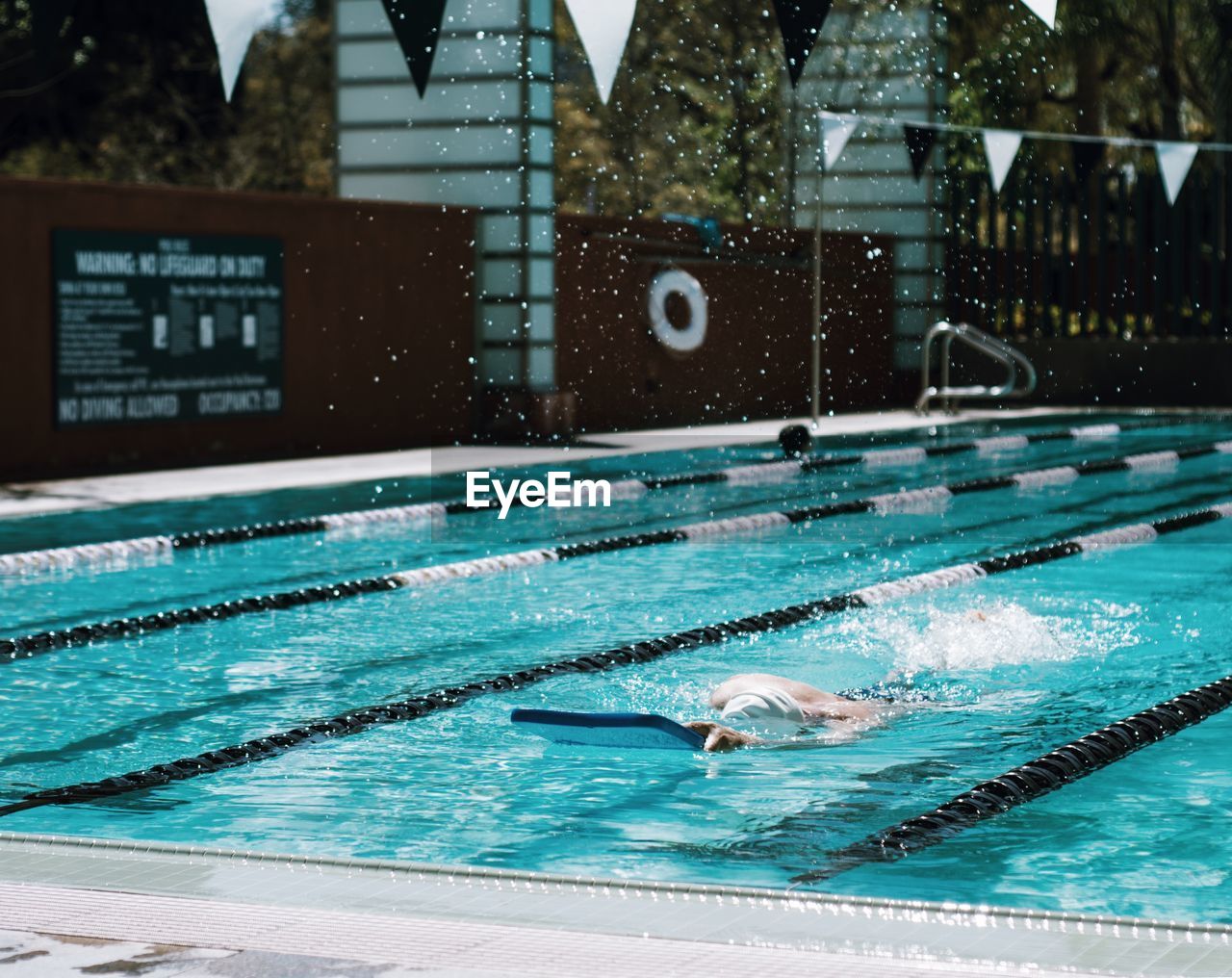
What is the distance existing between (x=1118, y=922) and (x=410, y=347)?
501 inches

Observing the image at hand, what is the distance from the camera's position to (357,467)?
13.3 m

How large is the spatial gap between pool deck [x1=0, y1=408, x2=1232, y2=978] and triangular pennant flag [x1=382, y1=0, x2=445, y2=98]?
17.1 ft

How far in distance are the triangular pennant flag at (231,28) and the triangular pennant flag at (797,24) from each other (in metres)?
2.19

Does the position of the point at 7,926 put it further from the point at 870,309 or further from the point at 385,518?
the point at 870,309

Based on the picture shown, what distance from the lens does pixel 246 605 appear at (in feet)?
24.5

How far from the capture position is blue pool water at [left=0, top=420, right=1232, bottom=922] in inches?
161

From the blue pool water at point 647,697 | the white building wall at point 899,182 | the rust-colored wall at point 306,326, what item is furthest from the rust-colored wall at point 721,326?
the blue pool water at point 647,697

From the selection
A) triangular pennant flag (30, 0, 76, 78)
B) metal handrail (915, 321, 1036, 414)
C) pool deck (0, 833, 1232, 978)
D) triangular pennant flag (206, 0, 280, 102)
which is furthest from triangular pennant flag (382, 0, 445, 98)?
metal handrail (915, 321, 1036, 414)

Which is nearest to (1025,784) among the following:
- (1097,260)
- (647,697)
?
(647,697)

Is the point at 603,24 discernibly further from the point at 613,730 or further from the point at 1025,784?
the point at 1025,784

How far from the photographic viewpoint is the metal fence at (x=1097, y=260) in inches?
861

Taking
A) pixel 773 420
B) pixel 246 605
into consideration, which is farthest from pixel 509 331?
pixel 246 605

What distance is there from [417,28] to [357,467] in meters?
5.28

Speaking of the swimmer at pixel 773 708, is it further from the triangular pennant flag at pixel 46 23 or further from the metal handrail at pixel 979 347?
the metal handrail at pixel 979 347
